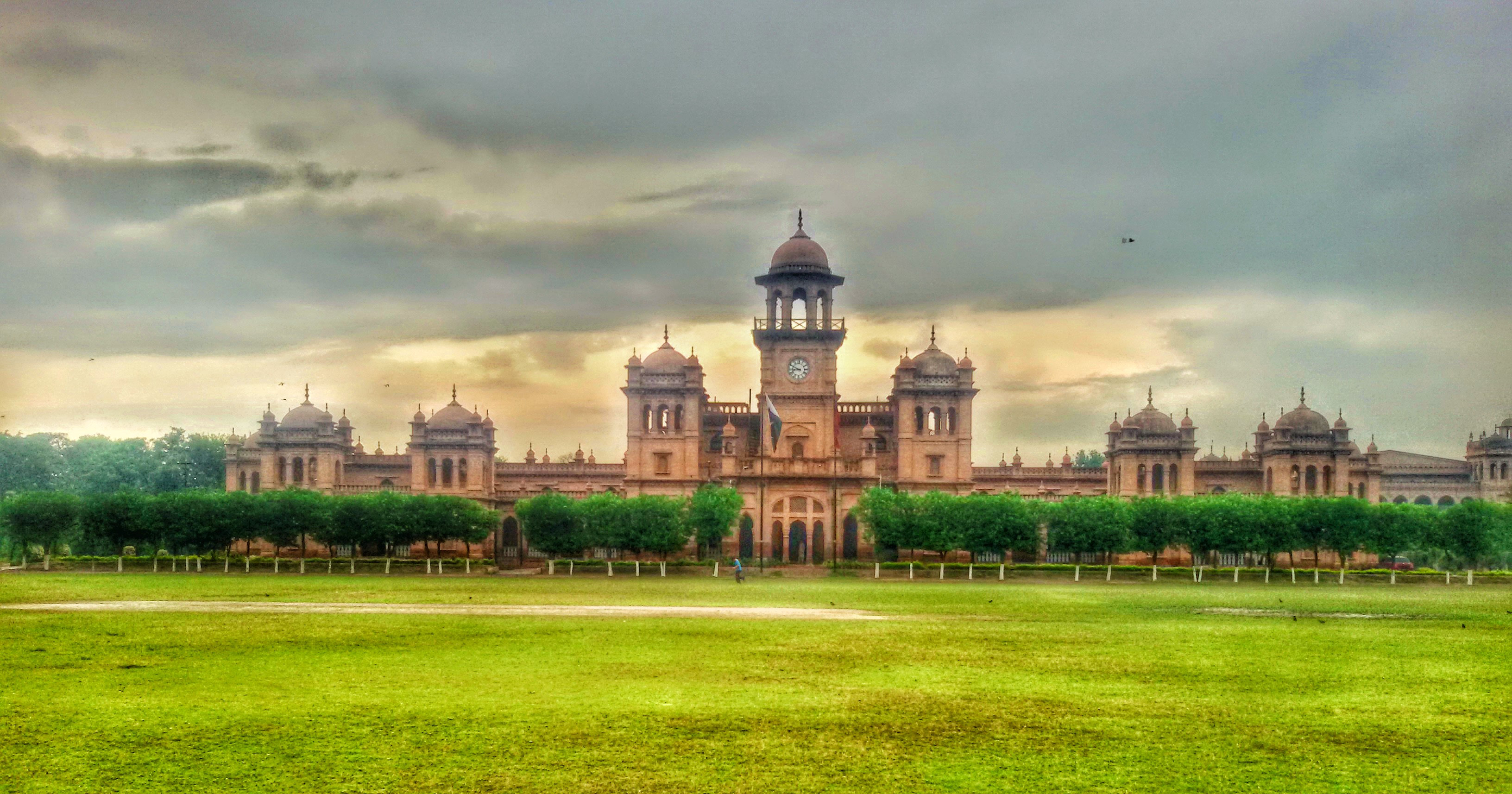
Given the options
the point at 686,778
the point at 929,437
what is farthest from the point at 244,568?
the point at 686,778

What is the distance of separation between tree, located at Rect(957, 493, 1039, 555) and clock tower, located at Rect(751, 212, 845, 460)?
14941mm

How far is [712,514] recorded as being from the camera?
2926 inches

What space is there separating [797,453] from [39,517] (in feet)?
145

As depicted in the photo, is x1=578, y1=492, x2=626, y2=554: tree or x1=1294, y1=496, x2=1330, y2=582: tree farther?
x1=1294, y1=496, x2=1330, y2=582: tree

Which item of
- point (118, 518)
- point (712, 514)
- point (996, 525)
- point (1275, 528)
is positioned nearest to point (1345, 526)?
point (1275, 528)

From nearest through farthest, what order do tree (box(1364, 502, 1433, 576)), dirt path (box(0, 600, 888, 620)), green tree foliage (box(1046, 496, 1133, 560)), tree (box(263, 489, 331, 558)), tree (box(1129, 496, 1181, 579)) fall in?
dirt path (box(0, 600, 888, 620))
green tree foliage (box(1046, 496, 1133, 560))
tree (box(1364, 502, 1433, 576))
tree (box(1129, 496, 1181, 579))
tree (box(263, 489, 331, 558))

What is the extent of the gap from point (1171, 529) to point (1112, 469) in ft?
68.7

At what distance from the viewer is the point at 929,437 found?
8812 cm

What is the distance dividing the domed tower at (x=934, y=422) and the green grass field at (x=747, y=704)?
49367 mm

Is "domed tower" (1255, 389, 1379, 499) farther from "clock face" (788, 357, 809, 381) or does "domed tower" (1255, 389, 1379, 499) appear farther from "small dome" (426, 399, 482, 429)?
"small dome" (426, 399, 482, 429)

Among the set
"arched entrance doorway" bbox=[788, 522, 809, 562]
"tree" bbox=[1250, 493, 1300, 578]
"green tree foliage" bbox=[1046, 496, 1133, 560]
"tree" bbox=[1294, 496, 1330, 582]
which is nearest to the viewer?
"tree" bbox=[1250, 493, 1300, 578]

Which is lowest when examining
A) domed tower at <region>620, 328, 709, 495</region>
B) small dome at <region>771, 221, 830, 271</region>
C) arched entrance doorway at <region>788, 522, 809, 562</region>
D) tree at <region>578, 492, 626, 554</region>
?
arched entrance doorway at <region>788, 522, 809, 562</region>

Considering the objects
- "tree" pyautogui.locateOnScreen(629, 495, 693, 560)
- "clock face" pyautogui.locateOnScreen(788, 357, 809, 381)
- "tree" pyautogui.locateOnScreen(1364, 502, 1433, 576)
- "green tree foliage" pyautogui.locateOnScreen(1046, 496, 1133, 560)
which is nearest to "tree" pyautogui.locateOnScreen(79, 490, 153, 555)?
"tree" pyautogui.locateOnScreen(629, 495, 693, 560)

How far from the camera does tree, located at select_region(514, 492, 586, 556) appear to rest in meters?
72.9
